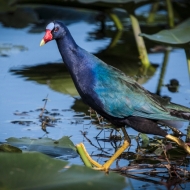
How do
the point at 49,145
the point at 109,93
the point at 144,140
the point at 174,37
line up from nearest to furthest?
the point at 109,93 → the point at 49,145 → the point at 144,140 → the point at 174,37

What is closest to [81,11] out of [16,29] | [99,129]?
[16,29]

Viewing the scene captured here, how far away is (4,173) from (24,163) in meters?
0.09

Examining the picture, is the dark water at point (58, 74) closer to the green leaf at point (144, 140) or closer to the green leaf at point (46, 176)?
the green leaf at point (144, 140)

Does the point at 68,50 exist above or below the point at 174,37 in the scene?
above

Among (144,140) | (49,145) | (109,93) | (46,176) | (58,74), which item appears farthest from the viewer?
(58,74)

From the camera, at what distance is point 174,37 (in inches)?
188

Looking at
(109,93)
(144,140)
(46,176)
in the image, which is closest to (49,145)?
(109,93)

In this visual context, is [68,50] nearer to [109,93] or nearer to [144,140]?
[109,93]

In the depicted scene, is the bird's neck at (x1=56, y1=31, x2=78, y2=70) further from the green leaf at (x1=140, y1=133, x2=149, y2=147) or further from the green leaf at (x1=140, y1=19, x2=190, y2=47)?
the green leaf at (x1=140, y1=19, x2=190, y2=47)

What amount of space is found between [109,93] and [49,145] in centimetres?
45

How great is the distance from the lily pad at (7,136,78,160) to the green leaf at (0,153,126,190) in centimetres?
85

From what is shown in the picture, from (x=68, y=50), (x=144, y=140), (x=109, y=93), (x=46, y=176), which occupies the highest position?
(x=68, y=50)

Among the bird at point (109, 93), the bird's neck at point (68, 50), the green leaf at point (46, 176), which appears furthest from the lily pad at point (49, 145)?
the green leaf at point (46, 176)

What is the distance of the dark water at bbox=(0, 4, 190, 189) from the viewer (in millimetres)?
4250
